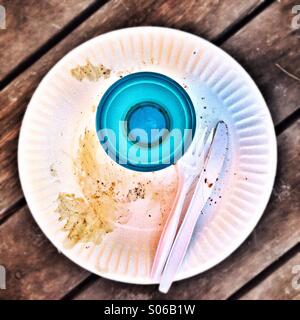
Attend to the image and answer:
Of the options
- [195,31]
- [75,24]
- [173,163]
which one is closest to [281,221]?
[173,163]

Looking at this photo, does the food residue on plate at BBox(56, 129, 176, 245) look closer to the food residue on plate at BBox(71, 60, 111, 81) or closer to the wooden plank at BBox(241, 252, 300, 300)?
the food residue on plate at BBox(71, 60, 111, 81)

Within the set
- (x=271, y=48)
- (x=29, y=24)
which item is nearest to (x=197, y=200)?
(x=271, y=48)

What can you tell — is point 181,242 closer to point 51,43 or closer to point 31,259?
point 31,259

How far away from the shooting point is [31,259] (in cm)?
65

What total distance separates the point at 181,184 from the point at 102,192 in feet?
0.36

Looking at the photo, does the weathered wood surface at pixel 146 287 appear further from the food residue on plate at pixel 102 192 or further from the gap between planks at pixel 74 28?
the gap between planks at pixel 74 28

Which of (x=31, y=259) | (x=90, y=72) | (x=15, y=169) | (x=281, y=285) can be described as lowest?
(x=281, y=285)

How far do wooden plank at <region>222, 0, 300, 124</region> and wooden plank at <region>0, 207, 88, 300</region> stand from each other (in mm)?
378

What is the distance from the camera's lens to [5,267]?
2.14ft

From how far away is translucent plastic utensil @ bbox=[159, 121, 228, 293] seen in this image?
22.8 inches

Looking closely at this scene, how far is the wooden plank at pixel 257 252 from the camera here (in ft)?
2.07

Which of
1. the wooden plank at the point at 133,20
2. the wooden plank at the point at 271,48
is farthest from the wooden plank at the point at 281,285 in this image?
the wooden plank at the point at 133,20
